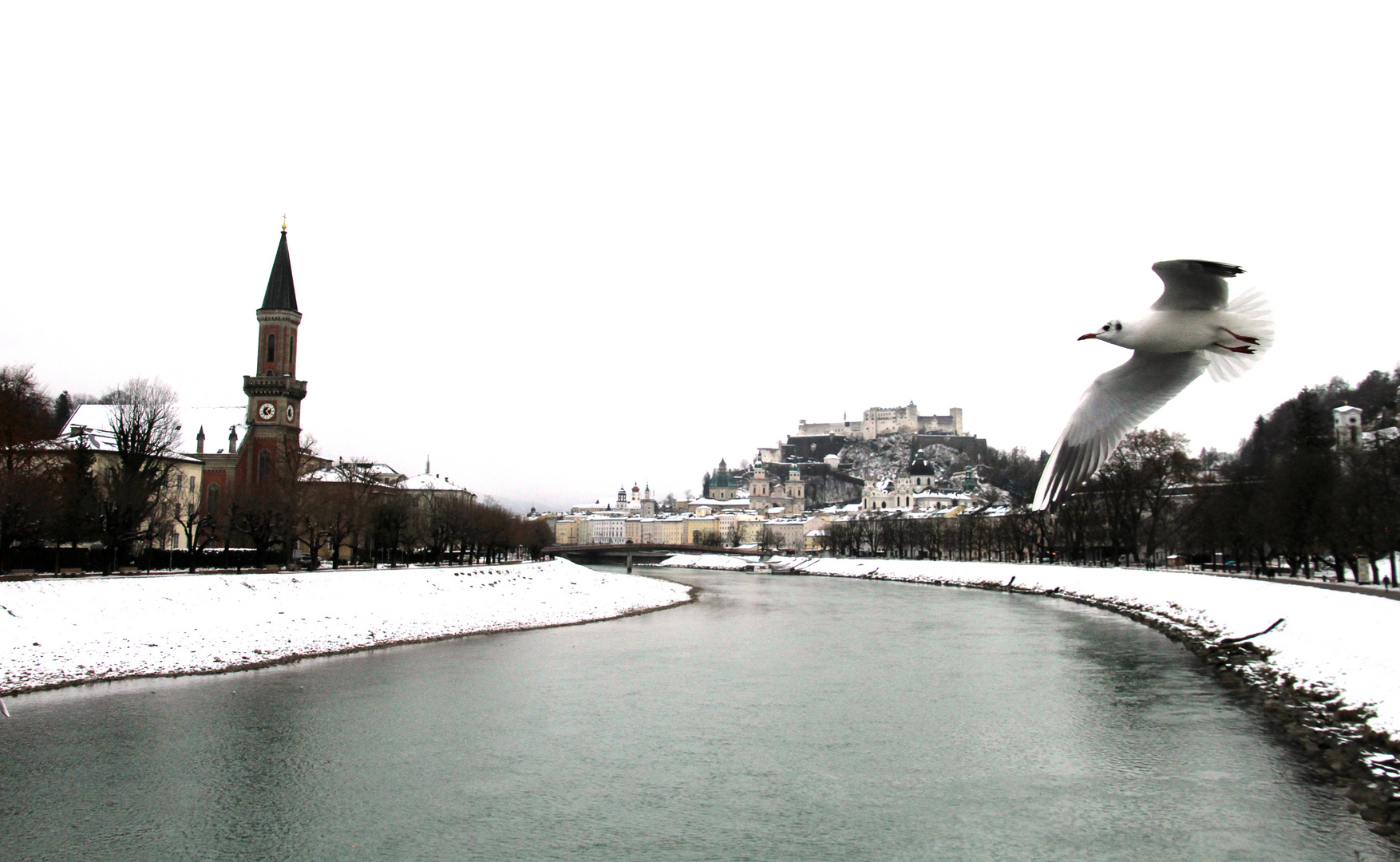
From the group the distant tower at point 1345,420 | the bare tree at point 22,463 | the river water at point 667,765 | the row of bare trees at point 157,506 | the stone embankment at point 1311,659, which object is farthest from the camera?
the distant tower at point 1345,420

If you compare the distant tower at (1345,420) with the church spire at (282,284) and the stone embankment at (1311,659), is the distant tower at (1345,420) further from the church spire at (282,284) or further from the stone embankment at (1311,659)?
the church spire at (282,284)

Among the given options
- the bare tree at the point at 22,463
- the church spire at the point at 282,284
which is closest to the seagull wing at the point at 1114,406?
the bare tree at the point at 22,463

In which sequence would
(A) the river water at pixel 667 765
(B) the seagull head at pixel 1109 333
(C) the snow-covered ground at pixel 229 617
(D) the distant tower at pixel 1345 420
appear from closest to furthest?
(B) the seagull head at pixel 1109 333
(A) the river water at pixel 667 765
(C) the snow-covered ground at pixel 229 617
(D) the distant tower at pixel 1345 420

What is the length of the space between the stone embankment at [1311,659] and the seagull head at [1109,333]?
1049 centimetres

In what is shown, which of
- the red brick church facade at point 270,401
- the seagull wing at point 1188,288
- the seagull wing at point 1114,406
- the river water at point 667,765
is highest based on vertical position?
the red brick church facade at point 270,401

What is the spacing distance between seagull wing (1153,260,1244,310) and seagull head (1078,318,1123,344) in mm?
426

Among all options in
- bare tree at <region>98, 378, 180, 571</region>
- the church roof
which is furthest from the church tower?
bare tree at <region>98, 378, 180, 571</region>

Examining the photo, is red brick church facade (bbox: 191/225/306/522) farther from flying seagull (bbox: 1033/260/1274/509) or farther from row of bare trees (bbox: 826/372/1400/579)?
flying seagull (bbox: 1033/260/1274/509)

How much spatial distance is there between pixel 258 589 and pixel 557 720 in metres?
15.8

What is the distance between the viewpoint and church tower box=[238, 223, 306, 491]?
205 ft

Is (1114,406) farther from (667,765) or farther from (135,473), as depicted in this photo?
(135,473)

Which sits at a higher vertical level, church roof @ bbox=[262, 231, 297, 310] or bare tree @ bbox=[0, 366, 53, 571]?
church roof @ bbox=[262, 231, 297, 310]

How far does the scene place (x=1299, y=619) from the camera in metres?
24.3

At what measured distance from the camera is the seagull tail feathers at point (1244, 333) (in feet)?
13.3
